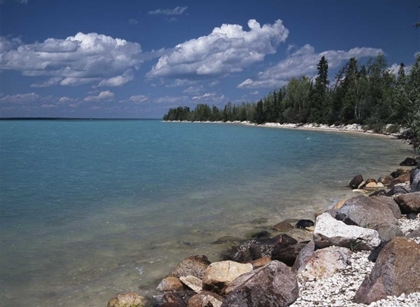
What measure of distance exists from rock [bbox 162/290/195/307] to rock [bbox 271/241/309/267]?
2.80 m

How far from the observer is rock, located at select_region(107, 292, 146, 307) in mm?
7501

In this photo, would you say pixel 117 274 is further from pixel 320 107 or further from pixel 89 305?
pixel 320 107

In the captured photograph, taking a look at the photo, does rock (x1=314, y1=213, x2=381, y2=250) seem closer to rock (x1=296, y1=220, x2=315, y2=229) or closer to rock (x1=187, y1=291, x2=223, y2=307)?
rock (x1=187, y1=291, x2=223, y2=307)

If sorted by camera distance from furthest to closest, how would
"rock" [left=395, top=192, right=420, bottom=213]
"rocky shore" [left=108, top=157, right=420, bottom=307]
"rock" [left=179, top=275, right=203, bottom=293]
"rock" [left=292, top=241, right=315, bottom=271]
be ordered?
"rock" [left=395, top=192, right=420, bottom=213] < "rock" [left=179, top=275, right=203, bottom=293] < "rock" [left=292, top=241, right=315, bottom=271] < "rocky shore" [left=108, top=157, right=420, bottom=307]

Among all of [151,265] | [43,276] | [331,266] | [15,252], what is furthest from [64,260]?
[331,266]

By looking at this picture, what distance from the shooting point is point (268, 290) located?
20.1 feet

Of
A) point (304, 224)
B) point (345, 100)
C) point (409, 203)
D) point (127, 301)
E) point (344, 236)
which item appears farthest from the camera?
point (345, 100)

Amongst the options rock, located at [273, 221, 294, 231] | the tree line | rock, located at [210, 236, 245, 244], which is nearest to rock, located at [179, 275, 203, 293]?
rock, located at [210, 236, 245, 244]

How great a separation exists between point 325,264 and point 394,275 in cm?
174

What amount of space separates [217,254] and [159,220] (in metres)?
4.10

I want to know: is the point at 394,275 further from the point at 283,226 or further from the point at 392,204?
the point at 283,226

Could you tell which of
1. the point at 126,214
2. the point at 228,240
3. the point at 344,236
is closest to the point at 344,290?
the point at 344,236

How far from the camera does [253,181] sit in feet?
74.5

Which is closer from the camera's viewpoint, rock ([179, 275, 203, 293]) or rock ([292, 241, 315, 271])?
rock ([292, 241, 315, 271])
